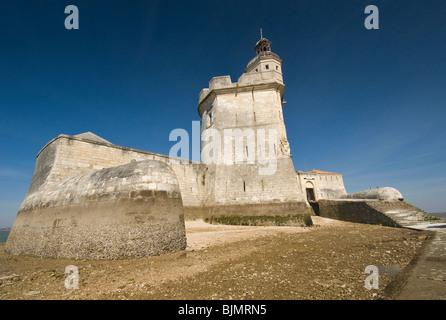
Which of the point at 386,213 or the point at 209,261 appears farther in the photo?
the point at 386,213

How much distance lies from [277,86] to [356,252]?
13.5m

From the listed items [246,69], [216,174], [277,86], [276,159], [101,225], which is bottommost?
[101,225]

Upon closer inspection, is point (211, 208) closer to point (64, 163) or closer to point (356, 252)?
point (64, 163)

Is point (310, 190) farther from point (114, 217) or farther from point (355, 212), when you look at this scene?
point (114, 217)

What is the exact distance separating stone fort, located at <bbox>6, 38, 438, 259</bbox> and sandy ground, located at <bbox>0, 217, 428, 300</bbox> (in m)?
0.68

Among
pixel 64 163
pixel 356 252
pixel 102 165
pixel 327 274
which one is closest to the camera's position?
pixel 327 274

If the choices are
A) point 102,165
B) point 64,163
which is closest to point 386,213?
point 102,165

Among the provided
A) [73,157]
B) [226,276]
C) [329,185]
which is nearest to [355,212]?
[226,276]

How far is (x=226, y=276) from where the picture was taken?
11.6 feet

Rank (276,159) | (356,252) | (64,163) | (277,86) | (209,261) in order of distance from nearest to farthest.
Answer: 1. (209,261)
2. (356,252)
3. (64,163)
4. (276,159)
5. (277,86)

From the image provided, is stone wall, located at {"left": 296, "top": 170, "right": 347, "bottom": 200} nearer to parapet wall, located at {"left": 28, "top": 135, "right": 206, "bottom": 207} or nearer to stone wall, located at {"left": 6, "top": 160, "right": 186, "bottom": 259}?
parapet wall, located at {"left": 28, "top": 135, "right": 206, "bottom": 207}

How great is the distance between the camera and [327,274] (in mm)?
3463

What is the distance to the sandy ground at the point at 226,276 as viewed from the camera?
2846 mm

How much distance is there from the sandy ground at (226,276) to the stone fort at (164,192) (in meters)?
0.68
